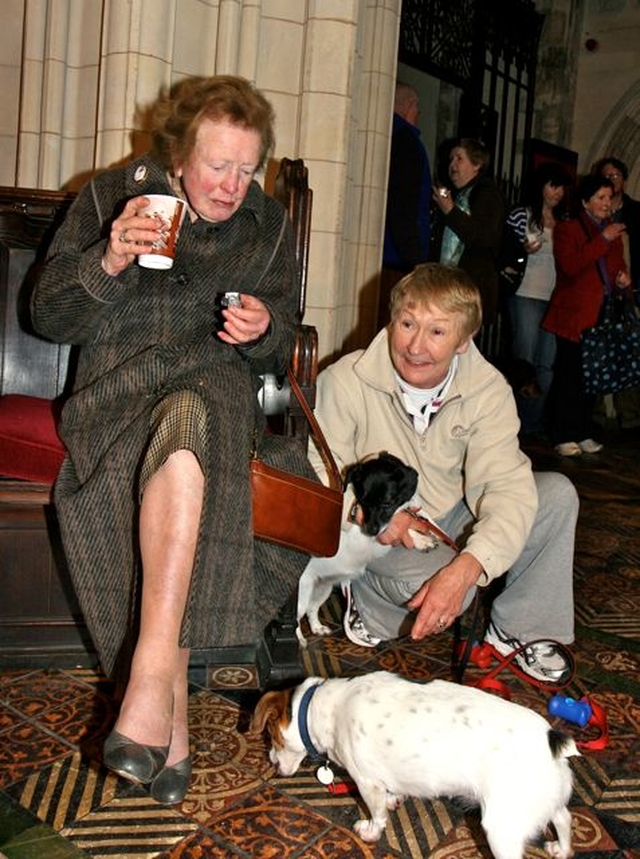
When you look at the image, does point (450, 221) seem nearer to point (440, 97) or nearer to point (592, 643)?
point (592, 643)

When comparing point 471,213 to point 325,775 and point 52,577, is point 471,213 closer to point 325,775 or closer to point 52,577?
point 52,577

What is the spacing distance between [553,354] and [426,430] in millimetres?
3970

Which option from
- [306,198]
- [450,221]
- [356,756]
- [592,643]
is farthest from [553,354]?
[356,756]

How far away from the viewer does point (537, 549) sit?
2.47 m

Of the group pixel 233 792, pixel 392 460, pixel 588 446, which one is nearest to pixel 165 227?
pixel 392 460

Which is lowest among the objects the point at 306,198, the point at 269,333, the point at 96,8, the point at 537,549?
the point at 537,549

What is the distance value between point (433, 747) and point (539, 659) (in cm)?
100

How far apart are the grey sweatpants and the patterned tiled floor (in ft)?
0.54

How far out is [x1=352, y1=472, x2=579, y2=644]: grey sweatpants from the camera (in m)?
2.44

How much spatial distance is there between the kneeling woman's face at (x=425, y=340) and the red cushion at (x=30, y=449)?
914 millimetres

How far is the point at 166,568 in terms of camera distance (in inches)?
66.6

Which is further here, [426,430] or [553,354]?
[553,354]

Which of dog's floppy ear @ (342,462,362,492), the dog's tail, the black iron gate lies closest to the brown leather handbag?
dog's floppy ear @ (342,462,362,492)

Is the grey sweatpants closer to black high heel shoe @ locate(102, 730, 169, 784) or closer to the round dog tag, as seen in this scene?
the round dog tag
